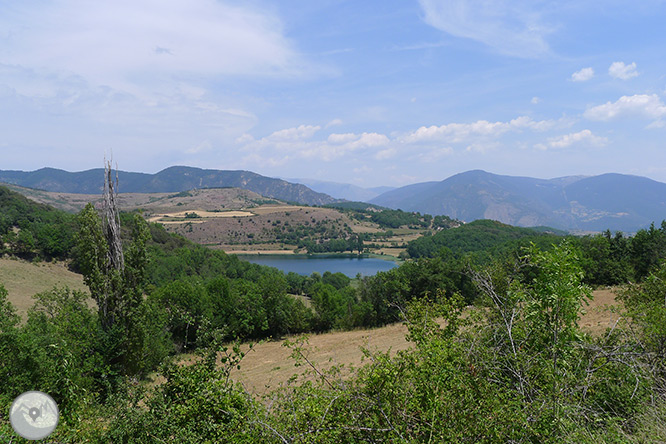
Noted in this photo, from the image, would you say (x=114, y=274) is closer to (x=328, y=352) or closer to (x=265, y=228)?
(x=328, y=352)

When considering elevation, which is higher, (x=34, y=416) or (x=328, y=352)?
(x=34, y=416)

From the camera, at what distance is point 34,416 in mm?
6336

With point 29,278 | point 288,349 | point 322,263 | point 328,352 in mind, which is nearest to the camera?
point 328,352

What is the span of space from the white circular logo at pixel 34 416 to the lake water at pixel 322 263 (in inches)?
3744

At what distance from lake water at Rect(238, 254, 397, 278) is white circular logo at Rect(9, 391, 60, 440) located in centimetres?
9509

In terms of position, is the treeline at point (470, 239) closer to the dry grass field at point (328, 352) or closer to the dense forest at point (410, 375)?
the dry grass field at point (328, 352)

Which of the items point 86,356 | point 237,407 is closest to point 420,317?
point 237,407

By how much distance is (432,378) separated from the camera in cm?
524

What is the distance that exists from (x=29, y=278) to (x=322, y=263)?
3395 inches

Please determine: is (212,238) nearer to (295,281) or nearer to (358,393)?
(295,281)

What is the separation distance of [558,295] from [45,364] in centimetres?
1265

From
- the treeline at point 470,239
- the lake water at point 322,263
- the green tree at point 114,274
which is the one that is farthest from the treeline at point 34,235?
the treeline at point 470,239

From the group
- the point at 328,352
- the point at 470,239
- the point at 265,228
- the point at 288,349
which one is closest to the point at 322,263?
the point at 470,239

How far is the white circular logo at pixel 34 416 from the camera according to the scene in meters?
5.98
